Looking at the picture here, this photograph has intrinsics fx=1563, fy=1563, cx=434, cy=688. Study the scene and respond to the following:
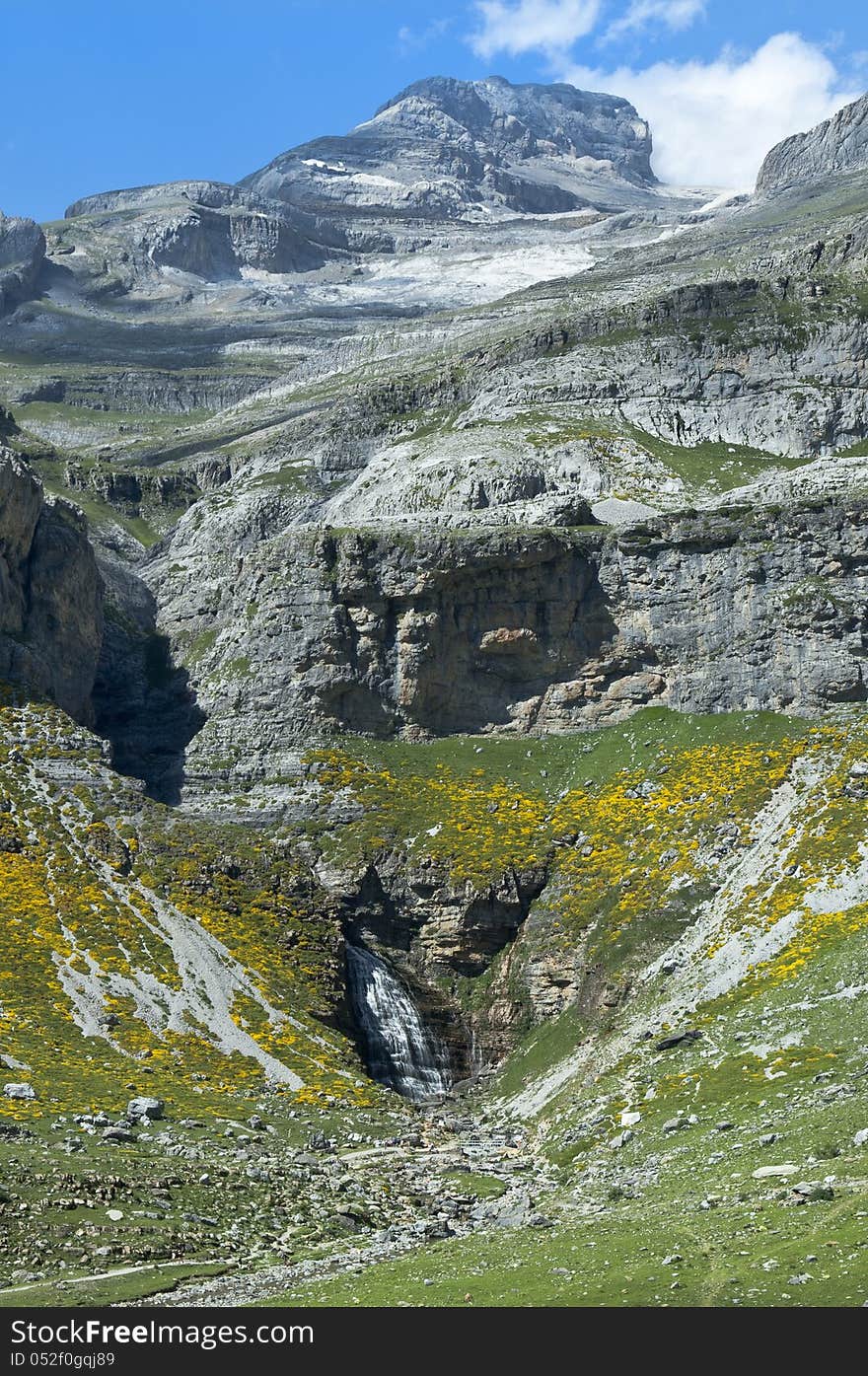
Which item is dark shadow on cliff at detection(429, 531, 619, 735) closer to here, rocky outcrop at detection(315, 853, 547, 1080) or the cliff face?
the cliff face

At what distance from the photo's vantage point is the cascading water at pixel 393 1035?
3728 inches

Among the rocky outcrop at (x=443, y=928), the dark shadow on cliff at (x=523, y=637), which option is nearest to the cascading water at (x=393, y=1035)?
the rocky outcrop at (x=443, y=928)

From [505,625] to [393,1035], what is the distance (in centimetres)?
3680

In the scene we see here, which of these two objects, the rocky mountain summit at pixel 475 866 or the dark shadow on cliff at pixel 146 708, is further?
the dark shadow on cliff at pixel 146 708

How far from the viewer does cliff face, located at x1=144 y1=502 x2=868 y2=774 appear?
11688 centimetres

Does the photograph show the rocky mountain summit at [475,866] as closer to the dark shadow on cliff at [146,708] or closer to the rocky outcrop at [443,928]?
the rocky outcrop at [443,928]

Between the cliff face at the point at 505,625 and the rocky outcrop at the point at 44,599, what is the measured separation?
38.3 ft

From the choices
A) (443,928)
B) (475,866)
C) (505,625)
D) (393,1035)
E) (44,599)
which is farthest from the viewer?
(44,599)

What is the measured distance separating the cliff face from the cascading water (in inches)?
848

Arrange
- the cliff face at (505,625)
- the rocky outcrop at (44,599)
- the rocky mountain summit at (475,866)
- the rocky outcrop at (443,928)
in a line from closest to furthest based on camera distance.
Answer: the rocky mountain summit at (475,866)
the rocky outcrop at (443,928)
the cliff face at (505,625)
the rocky outcrop at (44,599)

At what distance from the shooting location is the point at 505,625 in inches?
4783

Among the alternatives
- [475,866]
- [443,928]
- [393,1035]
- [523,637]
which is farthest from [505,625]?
[393,1035]

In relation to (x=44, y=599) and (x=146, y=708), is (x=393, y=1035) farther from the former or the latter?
(x=44, y=599)
